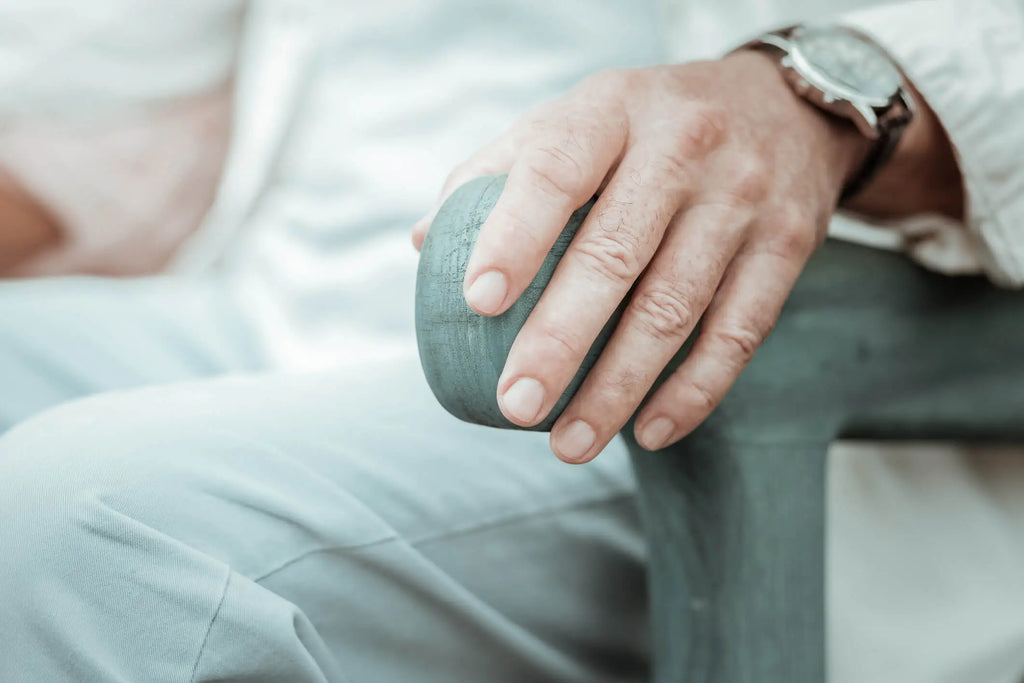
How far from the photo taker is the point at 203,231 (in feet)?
2.88

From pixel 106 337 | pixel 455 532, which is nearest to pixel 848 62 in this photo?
pixel 455 532

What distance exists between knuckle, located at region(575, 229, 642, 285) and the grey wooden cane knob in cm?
1

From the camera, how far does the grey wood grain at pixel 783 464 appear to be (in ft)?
1.41

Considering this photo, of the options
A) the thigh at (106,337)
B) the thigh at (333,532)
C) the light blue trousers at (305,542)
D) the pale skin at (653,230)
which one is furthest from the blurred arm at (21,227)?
the pale skin at (653,230)

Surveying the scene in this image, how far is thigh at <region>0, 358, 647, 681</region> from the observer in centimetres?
37

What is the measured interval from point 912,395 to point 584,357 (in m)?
0.23

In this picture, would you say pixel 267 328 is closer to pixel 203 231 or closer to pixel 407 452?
pixel 203 231

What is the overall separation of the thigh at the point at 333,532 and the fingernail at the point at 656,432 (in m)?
0.14

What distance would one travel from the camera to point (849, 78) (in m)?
0.47

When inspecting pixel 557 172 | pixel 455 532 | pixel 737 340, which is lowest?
pixel 455 532

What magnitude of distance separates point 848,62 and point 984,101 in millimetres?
75

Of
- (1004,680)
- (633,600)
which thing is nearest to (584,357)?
(633,600)

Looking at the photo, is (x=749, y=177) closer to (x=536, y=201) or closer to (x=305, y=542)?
(x=536, y=201)

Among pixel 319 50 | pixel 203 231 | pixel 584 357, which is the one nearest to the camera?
pixel 584 357
